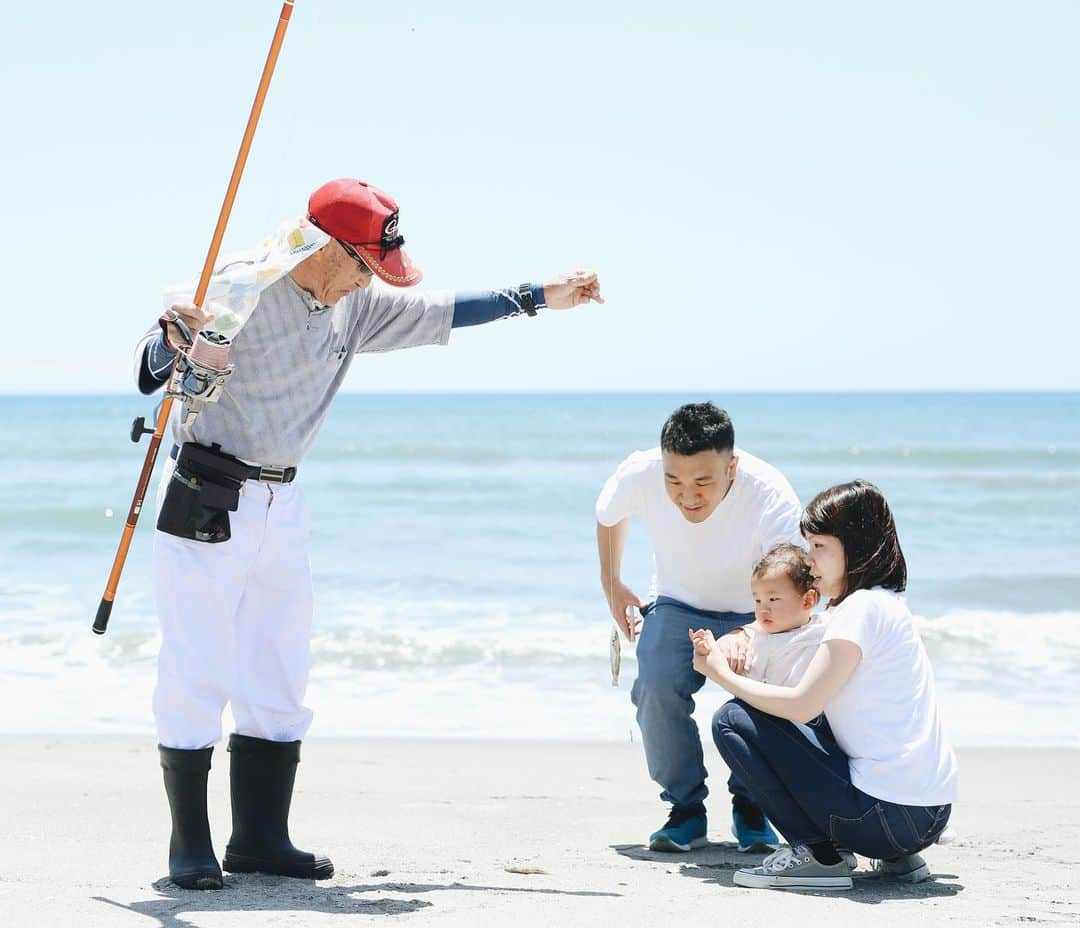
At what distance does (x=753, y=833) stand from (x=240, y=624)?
1.57 meters

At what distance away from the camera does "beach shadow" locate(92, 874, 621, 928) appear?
2.93 meters

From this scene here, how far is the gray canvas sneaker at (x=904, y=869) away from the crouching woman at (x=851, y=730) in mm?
74

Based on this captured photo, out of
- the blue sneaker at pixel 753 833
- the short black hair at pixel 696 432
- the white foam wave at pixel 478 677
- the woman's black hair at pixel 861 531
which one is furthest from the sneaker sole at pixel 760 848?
the white foam wave at pixel 478 677

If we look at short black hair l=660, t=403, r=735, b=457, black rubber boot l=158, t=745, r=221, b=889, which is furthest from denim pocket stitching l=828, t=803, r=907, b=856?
black rubber boot l=158, t=745, r=221, b=889

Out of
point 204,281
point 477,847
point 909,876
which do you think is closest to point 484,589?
point 477,847

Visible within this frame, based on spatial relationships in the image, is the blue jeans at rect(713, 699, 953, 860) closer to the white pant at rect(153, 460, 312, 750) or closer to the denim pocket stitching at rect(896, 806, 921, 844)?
the denim pocket stitching at rect(896, 806, 921, 844)

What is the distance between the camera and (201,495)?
9.95 ft

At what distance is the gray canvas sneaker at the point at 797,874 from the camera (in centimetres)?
326

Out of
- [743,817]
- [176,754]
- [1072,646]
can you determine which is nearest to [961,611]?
[1072,646]

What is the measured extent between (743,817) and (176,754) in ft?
5.32

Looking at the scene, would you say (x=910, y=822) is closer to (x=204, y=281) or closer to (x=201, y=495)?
(x=201, y=495)

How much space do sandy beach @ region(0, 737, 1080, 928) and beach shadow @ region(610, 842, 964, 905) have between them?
1cm

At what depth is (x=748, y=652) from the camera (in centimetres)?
347

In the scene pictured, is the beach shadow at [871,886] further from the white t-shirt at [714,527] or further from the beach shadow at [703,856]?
the white t-shirt at [714,527]
